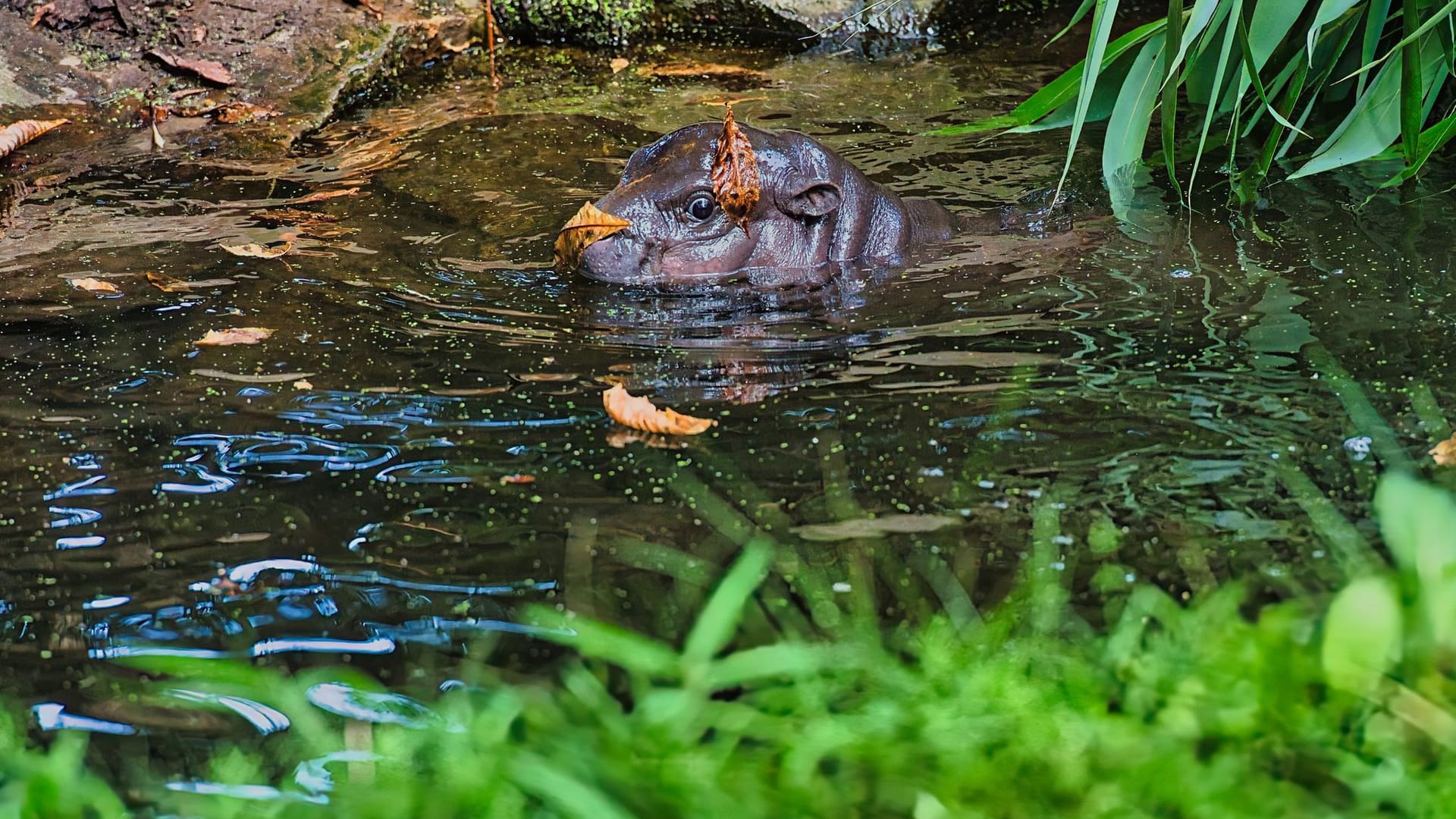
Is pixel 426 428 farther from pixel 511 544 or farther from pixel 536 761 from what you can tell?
pixel 536 761

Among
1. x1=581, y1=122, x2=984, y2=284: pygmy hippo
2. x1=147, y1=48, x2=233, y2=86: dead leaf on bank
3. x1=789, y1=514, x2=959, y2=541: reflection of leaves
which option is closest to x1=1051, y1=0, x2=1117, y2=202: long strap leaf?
x1=581, y1=122, x2=984, y2=284: pygmy hippo

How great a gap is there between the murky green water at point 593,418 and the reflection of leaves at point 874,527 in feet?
0.13

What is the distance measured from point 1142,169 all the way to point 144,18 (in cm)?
602

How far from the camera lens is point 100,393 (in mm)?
4211

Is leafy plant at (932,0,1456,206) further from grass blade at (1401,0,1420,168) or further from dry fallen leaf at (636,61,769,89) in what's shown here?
dry fallen leaf at (636,61,769,89)

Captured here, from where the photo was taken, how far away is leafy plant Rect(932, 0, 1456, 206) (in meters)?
4.79

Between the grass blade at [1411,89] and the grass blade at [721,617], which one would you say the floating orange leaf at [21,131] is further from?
the grass blade at [1411,89]

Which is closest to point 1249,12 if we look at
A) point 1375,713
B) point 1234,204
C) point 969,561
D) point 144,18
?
point 1234,204

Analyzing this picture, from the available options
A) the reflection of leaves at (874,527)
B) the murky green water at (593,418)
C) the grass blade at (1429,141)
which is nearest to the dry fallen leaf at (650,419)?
the murky green water at (593,418)

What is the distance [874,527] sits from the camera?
329 cm

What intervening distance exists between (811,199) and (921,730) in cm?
351

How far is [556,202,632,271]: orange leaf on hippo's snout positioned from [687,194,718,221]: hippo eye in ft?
0.86

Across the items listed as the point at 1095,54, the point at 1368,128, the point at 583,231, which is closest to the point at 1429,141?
the point at 1368,128

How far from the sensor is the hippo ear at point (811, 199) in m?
5.56
